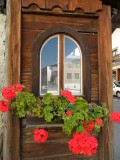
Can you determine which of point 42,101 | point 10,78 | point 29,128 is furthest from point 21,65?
point 29,128

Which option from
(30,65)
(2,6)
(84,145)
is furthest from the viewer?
(2,6)

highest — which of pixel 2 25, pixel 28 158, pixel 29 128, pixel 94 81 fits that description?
pixel 2 25

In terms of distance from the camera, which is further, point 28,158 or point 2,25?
point 2,25

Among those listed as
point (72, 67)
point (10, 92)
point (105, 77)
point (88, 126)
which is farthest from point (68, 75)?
point (10, 92)

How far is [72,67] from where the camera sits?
4.18 meters

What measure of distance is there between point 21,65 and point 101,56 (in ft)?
4.08

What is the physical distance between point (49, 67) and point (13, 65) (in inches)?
21.7

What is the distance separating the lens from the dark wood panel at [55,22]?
4055 mm

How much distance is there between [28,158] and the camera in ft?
13.0

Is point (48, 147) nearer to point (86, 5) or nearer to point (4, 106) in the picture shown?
point (4, 106)

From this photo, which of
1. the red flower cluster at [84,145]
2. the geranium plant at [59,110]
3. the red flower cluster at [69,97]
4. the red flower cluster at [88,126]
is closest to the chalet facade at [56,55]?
the geranium plant at [59,110]

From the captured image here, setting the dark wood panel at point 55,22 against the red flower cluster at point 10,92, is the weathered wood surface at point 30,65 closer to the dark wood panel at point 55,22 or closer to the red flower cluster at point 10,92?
the dark wood panel at point 55,22

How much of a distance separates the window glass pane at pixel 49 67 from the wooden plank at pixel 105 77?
70cm

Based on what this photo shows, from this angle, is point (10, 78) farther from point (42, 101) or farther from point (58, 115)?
point (58, 115)
